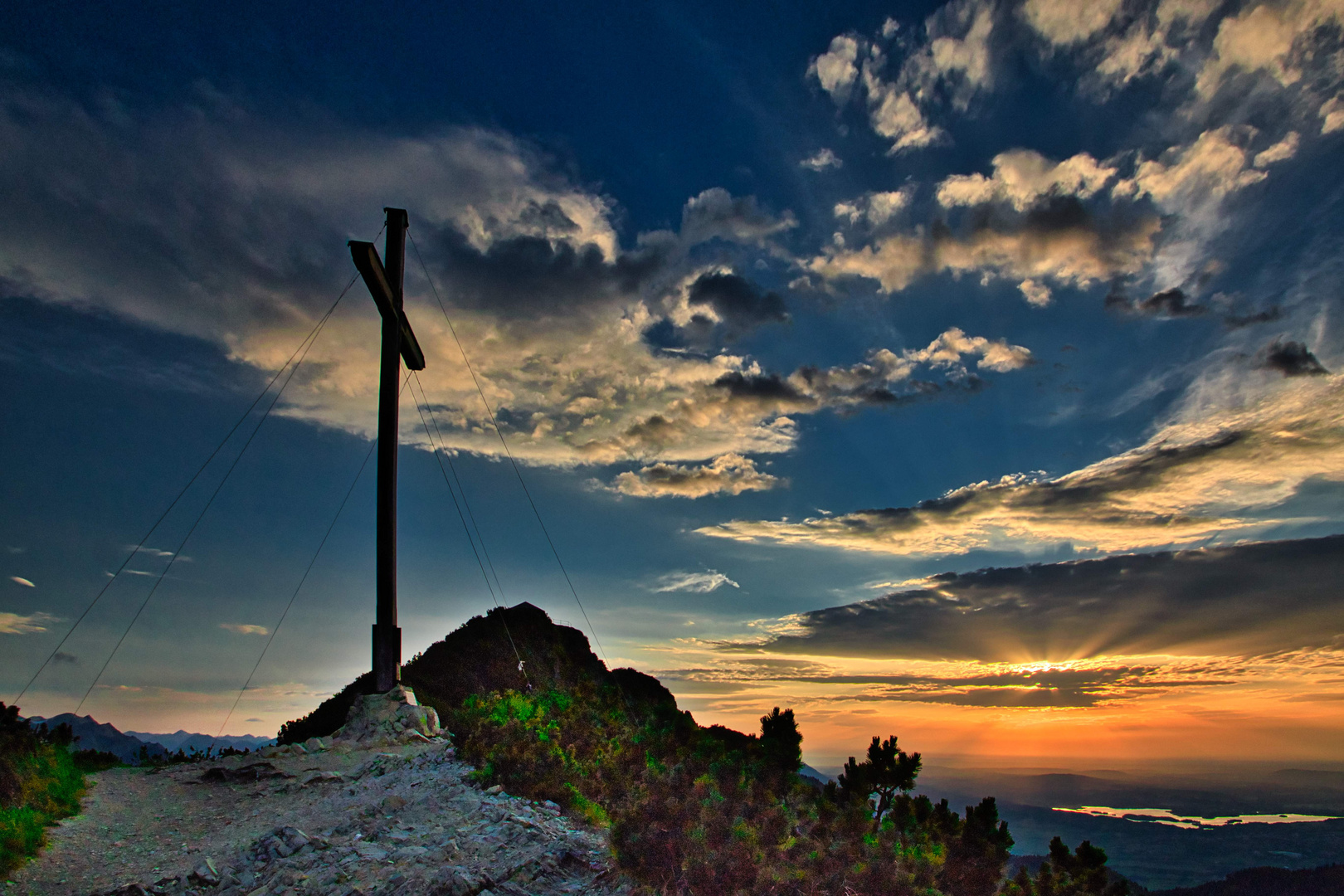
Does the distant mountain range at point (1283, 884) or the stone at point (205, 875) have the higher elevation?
the stone at point (205, 875)

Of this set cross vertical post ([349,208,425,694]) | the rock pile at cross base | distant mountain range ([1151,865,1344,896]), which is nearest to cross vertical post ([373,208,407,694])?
cross vertical post ([349,208,425,694])

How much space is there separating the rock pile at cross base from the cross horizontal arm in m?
12.6

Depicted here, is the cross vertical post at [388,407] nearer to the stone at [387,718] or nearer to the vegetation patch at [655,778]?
the stone at [387,718]

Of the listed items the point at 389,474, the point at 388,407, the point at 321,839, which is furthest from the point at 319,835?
the point at 388,407

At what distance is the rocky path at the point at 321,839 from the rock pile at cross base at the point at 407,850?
0.02 metres

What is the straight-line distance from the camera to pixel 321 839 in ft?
36.6

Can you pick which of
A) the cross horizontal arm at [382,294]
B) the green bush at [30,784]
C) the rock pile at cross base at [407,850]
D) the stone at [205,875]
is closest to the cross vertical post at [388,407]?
the cross horizontal arm at [382,294]

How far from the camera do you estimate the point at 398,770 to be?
14523 millimetres

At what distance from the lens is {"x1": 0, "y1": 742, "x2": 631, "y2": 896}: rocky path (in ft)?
33.4

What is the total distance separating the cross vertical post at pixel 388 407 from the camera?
61.5ft

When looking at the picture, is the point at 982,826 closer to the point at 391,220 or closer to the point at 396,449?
the point at 396,449

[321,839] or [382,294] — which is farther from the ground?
[382,294]

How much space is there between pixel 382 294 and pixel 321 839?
580 inches

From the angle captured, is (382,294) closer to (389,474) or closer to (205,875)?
(389,474)
